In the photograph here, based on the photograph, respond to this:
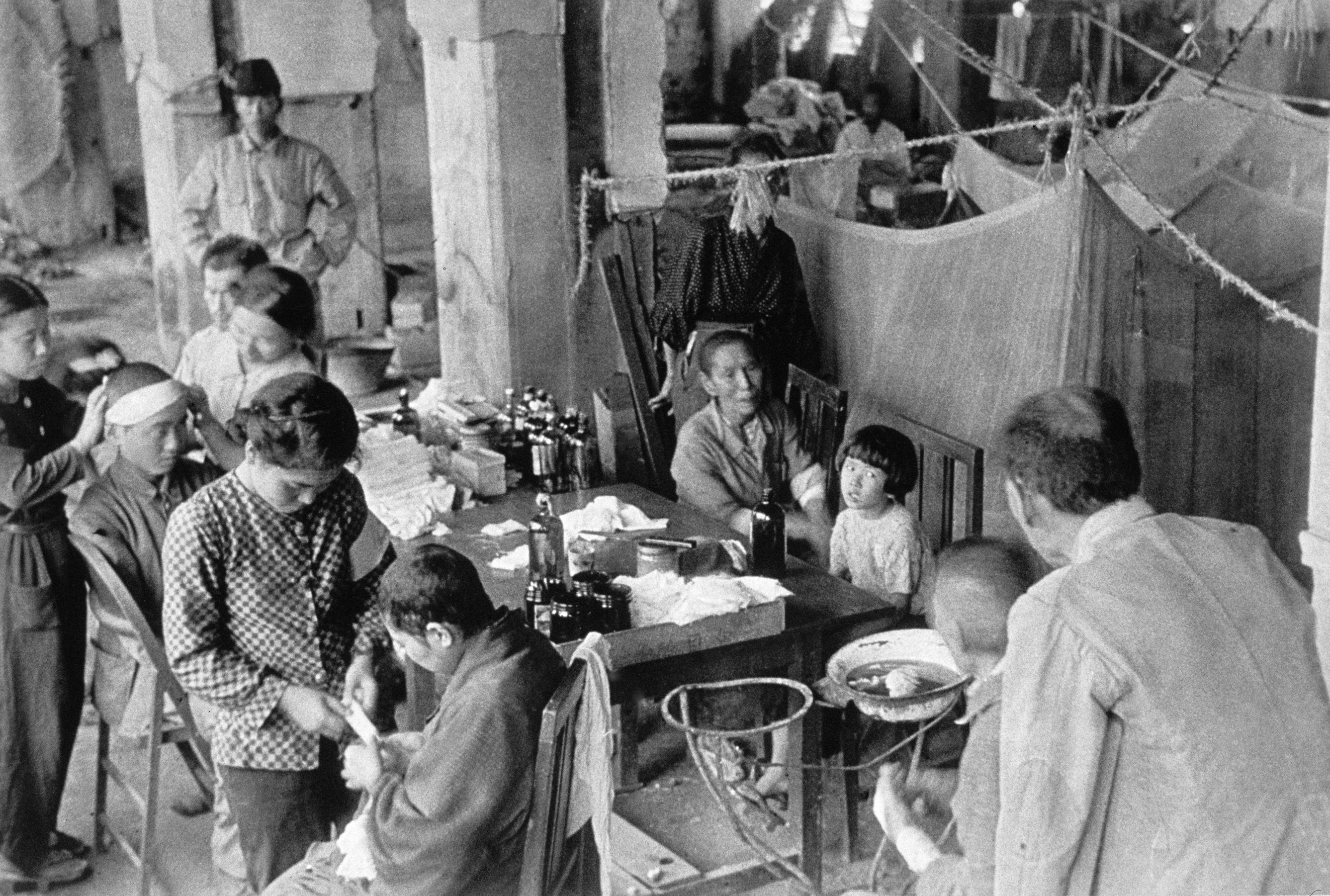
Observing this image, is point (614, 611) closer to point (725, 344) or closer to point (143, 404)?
point (143, 404)

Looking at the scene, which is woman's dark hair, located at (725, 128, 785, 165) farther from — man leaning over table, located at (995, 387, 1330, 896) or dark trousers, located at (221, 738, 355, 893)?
man leaning over table, located at (995, 387, 1330, 896)

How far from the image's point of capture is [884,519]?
530 centimetres

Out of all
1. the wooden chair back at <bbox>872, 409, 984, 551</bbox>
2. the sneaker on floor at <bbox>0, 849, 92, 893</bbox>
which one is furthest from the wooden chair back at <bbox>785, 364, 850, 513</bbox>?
the sneaker on floor at <bbox>0, 849, 92, 893</bbox>

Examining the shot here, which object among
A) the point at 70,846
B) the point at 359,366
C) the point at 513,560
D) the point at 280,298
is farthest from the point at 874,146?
the point at 70,846

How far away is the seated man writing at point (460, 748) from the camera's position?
334 cm

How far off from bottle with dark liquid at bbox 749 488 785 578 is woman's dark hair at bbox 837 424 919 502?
1.37 ft

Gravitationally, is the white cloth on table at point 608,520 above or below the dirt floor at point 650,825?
above

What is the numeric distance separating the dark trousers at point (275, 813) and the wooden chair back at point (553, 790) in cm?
78

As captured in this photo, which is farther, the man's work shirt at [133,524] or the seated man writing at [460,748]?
the man's work shirt at [133,524]

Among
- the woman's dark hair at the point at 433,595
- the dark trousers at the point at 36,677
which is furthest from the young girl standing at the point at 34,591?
the woman's dark hair at the point at 433,595

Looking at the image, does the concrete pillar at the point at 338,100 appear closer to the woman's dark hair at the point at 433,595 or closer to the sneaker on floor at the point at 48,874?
the sneaker on floor at the point at 48,874

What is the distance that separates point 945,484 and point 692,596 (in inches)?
54.4

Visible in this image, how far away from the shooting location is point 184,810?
538 centimetres

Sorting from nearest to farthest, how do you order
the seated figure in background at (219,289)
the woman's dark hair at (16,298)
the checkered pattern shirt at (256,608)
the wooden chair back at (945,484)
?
the checkered pattern shirt at (256,608) → the woman's dark hair at (16,298) → the wooden chair back at (945,484) → the seated figure in background at (219,289)
